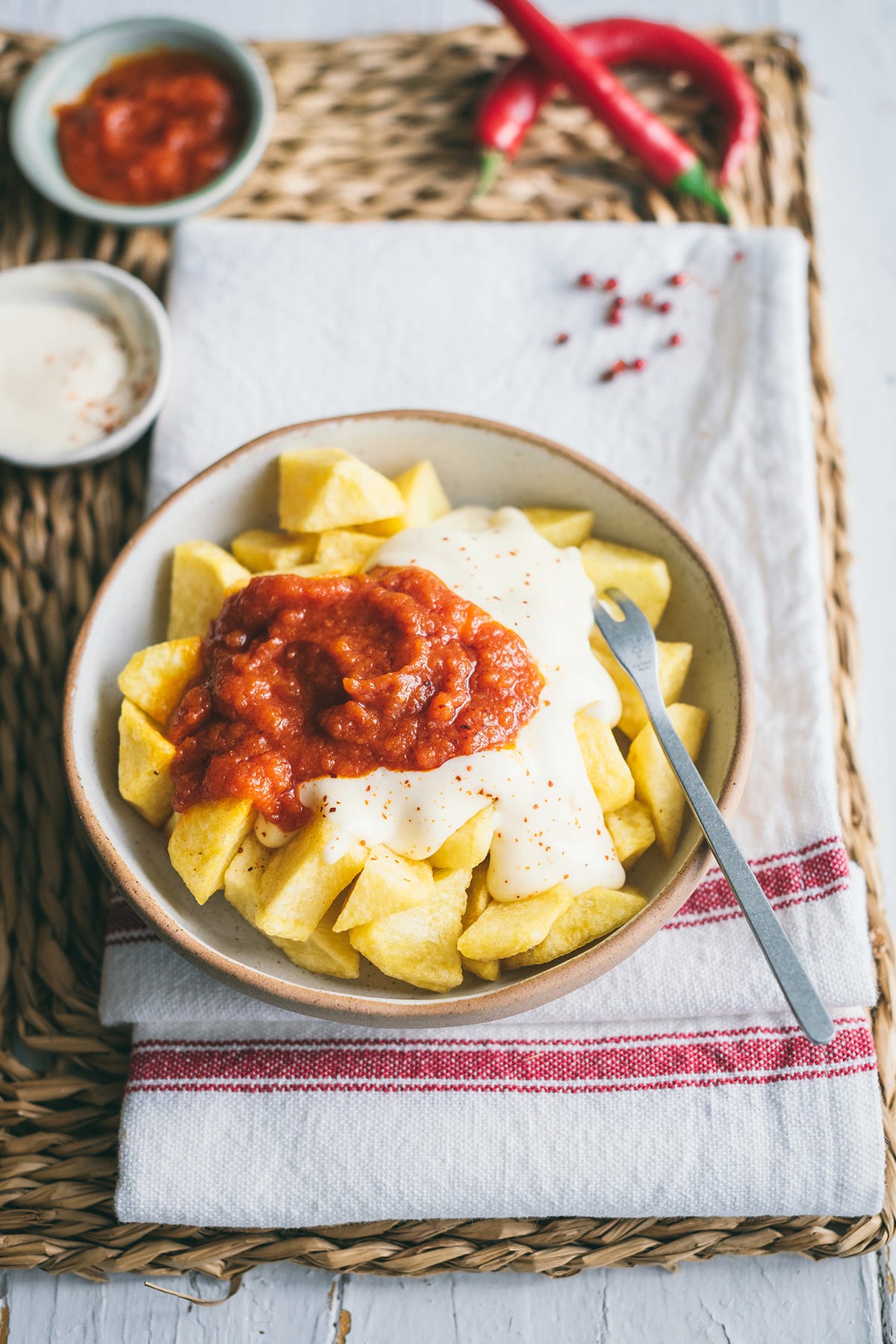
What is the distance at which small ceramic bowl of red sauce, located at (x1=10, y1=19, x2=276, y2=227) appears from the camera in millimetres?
3699

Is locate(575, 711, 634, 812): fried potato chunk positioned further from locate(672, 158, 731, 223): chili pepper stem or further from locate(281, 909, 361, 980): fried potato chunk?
locate(672, 158, 731, 223): chili pepper stem

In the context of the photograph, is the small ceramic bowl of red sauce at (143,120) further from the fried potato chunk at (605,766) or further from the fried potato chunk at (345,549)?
the fried potato chunk at (605,766)

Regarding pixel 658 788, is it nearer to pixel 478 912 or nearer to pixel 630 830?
pixel 630 830

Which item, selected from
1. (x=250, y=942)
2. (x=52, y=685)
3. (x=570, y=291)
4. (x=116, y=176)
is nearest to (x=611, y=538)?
(x=570, y=291)

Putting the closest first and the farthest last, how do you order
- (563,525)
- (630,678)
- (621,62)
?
(630,678), (563,525), (621,62)

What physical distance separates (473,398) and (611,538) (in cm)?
74

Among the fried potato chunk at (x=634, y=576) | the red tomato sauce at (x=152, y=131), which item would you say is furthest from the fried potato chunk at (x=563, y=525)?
the red tomato sauce at (x=152, y=131)

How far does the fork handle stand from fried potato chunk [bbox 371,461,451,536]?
0.93m

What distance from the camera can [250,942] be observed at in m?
2.64

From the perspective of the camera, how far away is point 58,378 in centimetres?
349

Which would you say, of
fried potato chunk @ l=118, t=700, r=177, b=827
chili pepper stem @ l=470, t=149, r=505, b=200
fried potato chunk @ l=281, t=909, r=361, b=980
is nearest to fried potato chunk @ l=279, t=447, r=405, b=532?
fried potato chunk @ l=118, t=700, r=177, b=827

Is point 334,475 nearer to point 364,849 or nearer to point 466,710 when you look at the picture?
point 466,710

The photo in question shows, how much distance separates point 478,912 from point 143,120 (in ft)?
9.82

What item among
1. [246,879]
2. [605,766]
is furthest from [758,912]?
[246,879]
